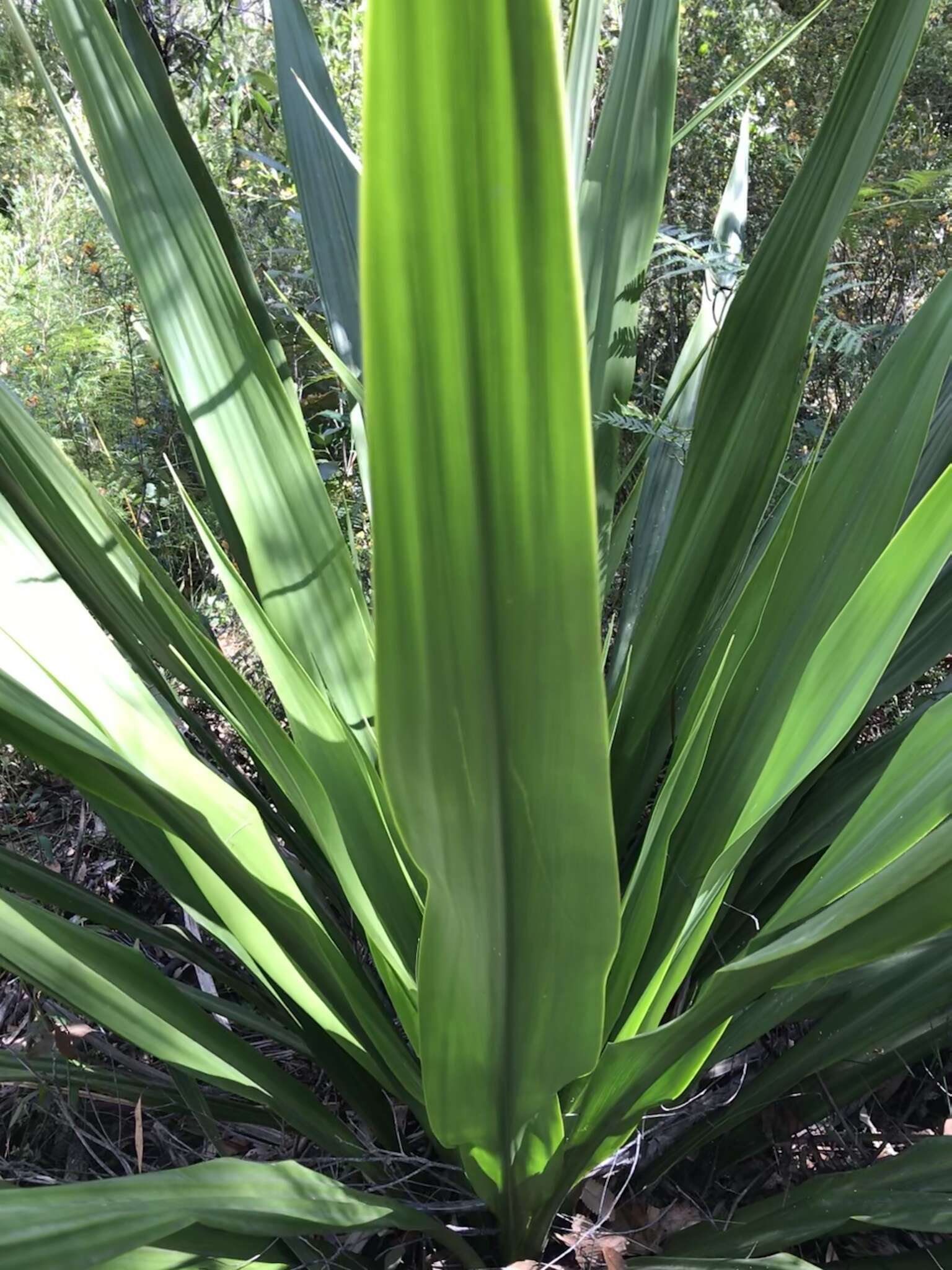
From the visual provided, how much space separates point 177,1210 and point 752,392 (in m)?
0.67

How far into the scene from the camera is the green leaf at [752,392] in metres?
0.64

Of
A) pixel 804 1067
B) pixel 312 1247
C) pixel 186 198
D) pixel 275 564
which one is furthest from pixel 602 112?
pixel 312 1247

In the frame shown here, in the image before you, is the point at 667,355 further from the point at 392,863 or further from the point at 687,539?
the point at 392,863

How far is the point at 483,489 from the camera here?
0.27m

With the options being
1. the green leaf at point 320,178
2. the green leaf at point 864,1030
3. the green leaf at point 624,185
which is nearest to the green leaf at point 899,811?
the green leaf at point 864,1030

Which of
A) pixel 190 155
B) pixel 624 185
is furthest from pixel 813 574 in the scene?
pixel 190 155

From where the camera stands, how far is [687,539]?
31.2 inches

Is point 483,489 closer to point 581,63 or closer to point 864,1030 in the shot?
point 864,1030

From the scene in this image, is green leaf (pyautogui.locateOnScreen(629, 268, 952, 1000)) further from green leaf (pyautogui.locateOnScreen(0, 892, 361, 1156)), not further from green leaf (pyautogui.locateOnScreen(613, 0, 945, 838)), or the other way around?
green leaf (pyautogui.locateOnScreen(0, 892, 361, 1156))

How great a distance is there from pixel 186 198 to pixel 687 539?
0.47 meters

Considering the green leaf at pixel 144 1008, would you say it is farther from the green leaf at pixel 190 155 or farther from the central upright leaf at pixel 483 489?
the green leaf at pixel 190 155

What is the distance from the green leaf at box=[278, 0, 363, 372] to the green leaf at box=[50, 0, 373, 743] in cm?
32

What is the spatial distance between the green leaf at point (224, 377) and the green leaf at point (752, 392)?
26 centimetres

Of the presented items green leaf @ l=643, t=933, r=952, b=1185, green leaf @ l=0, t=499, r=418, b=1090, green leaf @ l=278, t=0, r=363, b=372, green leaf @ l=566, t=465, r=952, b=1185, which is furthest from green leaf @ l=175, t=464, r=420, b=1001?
green leaf @ l=278, t=0, r=363, b=372
